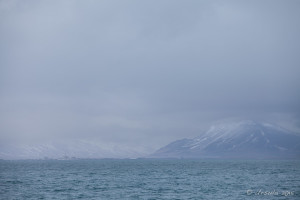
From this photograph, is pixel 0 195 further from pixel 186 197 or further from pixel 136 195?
pixel 186 197

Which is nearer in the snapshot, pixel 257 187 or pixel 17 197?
pixel 17 197

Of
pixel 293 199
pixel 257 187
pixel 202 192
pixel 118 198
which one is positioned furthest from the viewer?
pixel 257 187

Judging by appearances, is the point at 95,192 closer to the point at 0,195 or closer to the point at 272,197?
the point at 0,195

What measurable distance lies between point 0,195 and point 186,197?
3375 centimetres

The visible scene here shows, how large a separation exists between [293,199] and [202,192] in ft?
63.0

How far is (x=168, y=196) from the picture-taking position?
75.1 metres

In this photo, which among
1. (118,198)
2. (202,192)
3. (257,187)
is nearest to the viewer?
(118,198)

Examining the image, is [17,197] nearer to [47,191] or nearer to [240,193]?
[47,191]

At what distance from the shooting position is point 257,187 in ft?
288

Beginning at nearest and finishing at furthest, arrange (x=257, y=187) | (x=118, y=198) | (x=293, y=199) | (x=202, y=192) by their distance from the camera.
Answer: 1. (x=293, y=199)
2. (x=118, y=198)
3. (x=202, y=192)
4. (x=257, y=187)

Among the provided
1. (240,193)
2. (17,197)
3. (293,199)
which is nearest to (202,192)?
(240,193)

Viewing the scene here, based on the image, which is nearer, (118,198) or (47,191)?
(118,198)

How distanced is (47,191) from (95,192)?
33.0 ft

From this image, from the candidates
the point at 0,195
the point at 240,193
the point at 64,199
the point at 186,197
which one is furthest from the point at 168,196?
the point at 0,195
